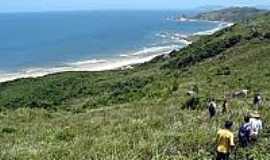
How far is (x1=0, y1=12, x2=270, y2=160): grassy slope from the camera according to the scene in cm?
1603

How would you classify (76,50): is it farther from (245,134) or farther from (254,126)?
(254,126)

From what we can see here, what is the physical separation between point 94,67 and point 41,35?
90.6m

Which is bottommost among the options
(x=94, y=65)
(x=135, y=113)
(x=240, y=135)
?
(x=94, y=65)

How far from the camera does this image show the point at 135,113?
2852 centimetres

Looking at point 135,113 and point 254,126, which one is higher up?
point 254,126

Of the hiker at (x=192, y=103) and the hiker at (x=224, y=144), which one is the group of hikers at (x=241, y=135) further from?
the hiker at (x=192, y=103)

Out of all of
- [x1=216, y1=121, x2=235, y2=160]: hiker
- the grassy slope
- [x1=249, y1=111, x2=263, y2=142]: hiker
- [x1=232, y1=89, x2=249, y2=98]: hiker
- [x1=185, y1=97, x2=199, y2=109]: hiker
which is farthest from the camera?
[x1=232, y1=89, x2=249, y2=98]: hiker

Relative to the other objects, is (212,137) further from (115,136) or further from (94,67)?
(94,67)

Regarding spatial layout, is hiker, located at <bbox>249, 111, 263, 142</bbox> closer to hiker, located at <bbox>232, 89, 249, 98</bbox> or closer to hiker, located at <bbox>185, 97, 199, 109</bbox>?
hiker, located at <bbox>185, 97, 199, 109</bbox>

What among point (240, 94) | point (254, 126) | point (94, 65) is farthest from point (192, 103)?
point (94, 65)

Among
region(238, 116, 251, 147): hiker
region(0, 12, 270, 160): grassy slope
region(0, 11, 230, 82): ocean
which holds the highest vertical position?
region(238, 116, 251, 147): hiker

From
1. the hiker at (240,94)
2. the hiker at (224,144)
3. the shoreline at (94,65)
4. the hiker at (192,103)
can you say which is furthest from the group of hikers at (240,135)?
the shoreline at (94,65)

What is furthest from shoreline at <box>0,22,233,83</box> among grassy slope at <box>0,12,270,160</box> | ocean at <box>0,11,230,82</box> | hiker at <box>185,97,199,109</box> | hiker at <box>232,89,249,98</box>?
hiker at <box>185,97,199,109</box>

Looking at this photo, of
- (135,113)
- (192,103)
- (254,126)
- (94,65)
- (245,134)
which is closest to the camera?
(254,126)
